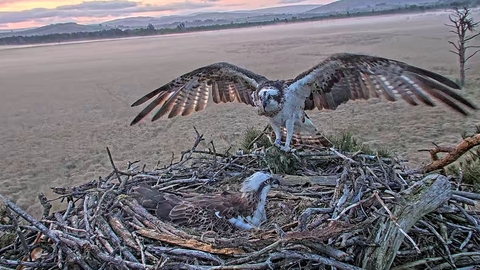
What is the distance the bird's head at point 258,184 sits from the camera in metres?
4.09

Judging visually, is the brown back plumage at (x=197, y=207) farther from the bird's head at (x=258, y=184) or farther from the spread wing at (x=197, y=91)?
the spread wing at (x=197, y=91)

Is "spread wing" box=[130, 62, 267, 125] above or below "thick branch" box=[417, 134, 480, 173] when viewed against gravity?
above

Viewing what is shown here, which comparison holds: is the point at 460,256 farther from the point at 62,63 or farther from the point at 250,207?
the point at 62,63

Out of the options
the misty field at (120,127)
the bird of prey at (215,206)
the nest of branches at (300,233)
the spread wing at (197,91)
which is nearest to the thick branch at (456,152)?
the nest of branches at (300,233)

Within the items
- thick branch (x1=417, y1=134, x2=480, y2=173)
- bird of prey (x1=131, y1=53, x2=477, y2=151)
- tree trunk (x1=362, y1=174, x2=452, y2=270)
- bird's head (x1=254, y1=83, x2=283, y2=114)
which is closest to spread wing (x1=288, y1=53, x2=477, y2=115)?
bird of prey (x1=131, y1=53, x2=477, y2=151)

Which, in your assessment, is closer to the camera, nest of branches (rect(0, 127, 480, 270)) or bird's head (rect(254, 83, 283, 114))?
nest of branches (rect(0, 127, 480, 270))

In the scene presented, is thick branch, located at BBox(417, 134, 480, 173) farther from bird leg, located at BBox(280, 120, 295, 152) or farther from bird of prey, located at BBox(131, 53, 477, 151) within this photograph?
bird leg, located at BBox(280, 120, 295, 152)

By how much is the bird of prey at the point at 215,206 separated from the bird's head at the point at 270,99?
3.58ft

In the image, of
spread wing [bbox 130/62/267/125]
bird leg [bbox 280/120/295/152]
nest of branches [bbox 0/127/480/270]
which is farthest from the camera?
spread wing [bbox 130/62/267/125]

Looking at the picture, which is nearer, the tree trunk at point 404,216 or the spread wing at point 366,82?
the tree trunk at point 404,216

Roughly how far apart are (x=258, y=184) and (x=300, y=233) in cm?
119

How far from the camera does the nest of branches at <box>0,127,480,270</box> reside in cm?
303

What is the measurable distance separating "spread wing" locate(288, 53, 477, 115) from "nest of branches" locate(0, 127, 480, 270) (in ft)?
2.64

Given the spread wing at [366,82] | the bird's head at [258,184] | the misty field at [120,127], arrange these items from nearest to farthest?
1. the bird's head at [258,184]
2. the spread wing at [366,82]
3. the misty field at [120,127]
